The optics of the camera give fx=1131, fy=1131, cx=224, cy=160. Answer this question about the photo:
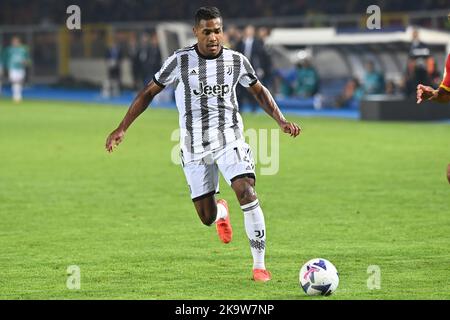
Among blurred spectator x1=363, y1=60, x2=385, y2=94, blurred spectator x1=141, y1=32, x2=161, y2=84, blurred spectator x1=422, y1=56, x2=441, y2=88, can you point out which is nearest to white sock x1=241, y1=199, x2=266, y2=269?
blurred spectator x1=422, y1=56, x2=441, y2=88

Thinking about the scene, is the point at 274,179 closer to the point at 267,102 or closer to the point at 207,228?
the point at 207,228

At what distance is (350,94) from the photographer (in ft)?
109

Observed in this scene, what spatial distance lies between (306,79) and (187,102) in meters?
24.5

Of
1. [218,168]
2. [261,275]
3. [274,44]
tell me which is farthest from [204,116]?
[274,44]

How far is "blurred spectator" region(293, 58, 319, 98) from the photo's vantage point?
33000 millimetres

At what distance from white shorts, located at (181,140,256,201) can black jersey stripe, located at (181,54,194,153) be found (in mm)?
164

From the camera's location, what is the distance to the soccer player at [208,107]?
8.83 metres

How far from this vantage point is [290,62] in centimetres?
3691

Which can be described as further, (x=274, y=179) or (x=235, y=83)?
(x=274, y=179)

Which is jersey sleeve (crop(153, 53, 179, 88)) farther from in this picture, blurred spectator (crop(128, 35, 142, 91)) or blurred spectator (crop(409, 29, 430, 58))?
blurred spectator (crop(128, 35, 142, 91))

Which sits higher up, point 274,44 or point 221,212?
point 274,44
